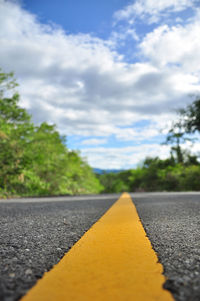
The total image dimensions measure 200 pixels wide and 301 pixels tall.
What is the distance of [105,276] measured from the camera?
87 centimetres

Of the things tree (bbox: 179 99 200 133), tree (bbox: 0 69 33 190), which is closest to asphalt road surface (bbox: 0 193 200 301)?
tree (bbox: 0 69 33 190)

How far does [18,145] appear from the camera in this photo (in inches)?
390

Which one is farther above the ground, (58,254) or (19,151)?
(19,151)

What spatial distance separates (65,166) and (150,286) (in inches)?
528

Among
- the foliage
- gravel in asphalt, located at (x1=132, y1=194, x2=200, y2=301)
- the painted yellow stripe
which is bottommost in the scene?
gravel in asphalt, located at (x1=132, y1=194, x2=200, y2=301)

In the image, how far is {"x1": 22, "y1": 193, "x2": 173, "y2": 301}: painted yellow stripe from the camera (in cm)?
72

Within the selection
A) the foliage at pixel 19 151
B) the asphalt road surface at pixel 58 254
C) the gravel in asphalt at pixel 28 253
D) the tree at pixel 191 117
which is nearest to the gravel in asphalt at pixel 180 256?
the asphalt road surface at pixel 58 254

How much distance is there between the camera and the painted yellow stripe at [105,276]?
0.72 m

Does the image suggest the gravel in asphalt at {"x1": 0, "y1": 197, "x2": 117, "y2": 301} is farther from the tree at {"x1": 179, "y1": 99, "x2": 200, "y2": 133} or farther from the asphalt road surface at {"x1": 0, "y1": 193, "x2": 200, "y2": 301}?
the tree at {"x1": 179, "y1": 99, "x2": 200, "y2": 133}

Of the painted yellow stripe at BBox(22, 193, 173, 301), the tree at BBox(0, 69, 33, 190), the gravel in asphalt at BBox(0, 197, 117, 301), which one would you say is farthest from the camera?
the tree at BBox(0, 69, 33, 190)

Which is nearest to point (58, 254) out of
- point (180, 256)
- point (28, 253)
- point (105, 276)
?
point (28, 253)

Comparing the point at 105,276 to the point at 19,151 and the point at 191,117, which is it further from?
the point at 191,117

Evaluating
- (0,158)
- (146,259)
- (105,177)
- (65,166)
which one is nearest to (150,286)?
(146,259)

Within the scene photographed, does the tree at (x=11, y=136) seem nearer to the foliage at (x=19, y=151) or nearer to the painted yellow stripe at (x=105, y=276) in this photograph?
the foliage at (x=19, y=151)
